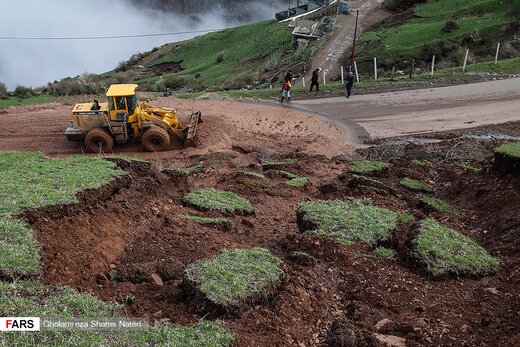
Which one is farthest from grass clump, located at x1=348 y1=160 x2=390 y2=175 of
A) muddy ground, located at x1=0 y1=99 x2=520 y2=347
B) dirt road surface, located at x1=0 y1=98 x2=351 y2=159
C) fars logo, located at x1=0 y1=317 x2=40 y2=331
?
fars logo, located at x1=0 y1=317 x2=40 y2=331

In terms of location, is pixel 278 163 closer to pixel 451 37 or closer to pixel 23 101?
pixel 23 101

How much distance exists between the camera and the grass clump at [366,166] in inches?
667

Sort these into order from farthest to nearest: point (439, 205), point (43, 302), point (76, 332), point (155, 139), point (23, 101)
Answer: point (23, 101)
point (155, 139)
point (439, 205)
point (43, 302)
point (76, 332)

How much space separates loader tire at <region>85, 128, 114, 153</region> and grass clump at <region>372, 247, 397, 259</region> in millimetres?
11598

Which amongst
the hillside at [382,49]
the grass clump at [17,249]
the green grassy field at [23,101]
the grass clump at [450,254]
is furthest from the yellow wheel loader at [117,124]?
→ the hillside at [382,49]

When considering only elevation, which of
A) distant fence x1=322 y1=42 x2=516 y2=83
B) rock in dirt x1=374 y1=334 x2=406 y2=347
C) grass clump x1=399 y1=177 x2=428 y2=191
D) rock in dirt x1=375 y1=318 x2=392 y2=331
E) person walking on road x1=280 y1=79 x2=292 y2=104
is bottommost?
rock in dirt x1=374 y1=334 x2=406 y2=347

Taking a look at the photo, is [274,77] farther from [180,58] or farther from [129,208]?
[129,208]

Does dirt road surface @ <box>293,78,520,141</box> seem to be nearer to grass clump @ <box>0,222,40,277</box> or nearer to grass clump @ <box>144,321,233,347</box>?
grass clump @ <box>0,222,40,277</box>

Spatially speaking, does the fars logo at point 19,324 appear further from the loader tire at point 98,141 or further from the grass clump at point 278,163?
the loader tire at point 98,141

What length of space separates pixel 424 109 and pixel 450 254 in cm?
1672

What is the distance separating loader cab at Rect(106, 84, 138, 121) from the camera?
60.3 ft

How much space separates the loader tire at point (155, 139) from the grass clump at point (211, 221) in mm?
8370

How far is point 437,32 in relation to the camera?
40.2 m

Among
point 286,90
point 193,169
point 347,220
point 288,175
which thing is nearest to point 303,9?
point 286,90
